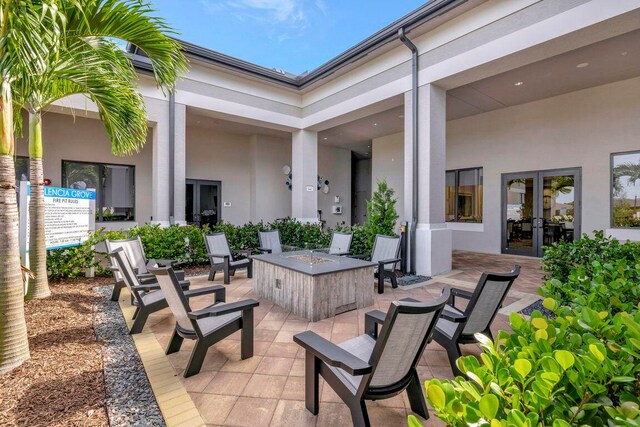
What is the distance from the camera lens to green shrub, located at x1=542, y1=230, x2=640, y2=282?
10.7 feet

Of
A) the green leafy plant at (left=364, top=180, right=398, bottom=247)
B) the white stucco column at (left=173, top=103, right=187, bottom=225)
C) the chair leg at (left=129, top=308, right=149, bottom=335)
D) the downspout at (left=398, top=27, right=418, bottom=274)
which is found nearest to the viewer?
the chair leg at (left=129, top=308, right=149, bottom=335)

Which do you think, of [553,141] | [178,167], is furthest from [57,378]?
[553,141]

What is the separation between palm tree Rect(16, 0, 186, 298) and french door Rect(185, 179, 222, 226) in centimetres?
644

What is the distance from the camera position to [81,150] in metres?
9.06

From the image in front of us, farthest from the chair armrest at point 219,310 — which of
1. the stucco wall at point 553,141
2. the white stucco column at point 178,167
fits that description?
the stucco wall at point 553,141

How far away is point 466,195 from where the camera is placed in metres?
10.5

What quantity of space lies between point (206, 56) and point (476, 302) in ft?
25.9

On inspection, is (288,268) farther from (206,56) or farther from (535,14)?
(206,56)

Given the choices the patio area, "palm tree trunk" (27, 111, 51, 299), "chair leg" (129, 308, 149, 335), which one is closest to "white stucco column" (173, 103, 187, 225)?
"palm tree trunk" (27, 111, 51, 299)

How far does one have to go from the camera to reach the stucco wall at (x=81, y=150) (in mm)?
8523

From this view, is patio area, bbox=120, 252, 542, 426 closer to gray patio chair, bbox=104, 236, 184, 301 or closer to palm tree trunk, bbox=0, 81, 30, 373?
gray patio chair, bbox=104, 236, 184, 301

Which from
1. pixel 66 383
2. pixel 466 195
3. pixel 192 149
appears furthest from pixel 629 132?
pixel 192 149

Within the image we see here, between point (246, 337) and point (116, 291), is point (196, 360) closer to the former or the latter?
point (246, 337)

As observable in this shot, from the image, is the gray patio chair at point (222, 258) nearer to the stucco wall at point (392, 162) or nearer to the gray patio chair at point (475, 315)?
the gray patio chair at point (475, 315)
